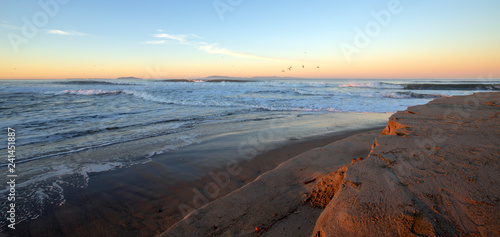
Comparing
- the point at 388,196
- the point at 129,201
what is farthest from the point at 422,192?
the point at 129,201

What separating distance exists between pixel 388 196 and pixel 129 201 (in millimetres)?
2597

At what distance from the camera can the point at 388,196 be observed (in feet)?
4.92

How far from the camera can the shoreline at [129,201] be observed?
7.32 ft

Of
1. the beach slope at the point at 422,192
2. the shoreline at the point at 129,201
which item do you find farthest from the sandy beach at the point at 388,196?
the shoreline at the point at 129,201

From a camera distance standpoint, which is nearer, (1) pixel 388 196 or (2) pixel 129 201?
(1) pixel 388 196

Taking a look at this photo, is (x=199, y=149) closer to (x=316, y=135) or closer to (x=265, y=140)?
(x=265, y=140)

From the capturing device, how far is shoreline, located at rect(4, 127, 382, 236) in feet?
7.32

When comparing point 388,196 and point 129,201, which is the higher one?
point 388,196

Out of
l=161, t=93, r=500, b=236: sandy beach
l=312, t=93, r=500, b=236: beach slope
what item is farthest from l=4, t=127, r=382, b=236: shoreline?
l=312, t=93, r=500, b=236: beach slope

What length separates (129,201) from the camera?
8.79ft

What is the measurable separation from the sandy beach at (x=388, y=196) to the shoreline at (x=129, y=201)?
0.53 metres

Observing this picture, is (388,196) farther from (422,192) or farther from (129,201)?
(129,201)

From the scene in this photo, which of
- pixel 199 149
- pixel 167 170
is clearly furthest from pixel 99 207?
pixel 199 149

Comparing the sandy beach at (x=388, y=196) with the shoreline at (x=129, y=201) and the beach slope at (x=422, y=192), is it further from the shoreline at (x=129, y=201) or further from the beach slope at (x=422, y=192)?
the shoreline at (x=129, y=201)
